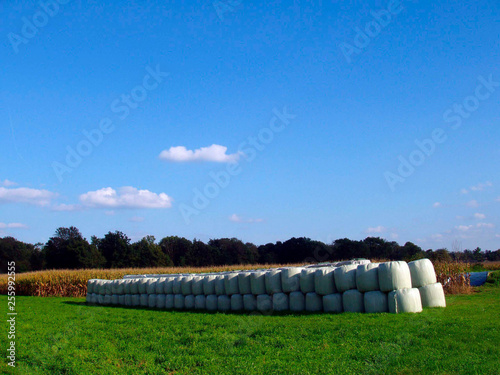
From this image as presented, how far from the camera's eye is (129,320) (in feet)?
40.3

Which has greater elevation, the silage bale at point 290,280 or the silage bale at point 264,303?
the silage bale at point 290,280

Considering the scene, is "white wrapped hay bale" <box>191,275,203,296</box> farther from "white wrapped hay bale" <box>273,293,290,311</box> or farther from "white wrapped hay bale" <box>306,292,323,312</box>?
"white wrapped hay bale" <box>306,292,323,312</box>

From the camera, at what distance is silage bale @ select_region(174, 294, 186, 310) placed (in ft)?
51.1

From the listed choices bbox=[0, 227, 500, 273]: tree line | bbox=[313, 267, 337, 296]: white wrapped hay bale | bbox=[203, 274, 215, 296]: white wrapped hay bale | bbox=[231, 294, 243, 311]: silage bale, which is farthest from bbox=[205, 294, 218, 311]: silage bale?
bbox=[0, 227, 500, 273]: tree line

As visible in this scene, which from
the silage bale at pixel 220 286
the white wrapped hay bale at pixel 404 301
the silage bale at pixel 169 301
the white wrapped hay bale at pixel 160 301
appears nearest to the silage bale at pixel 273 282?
the silage bale at pixel 220 286

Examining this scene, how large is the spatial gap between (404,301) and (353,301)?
1199mm

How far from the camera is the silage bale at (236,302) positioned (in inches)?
512

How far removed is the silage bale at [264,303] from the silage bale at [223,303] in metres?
1.50

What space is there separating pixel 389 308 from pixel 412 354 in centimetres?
339

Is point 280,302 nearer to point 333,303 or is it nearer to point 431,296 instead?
point 333,303

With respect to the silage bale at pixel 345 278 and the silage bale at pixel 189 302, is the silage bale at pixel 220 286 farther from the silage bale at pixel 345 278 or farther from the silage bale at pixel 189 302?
the silage bale at pixel 345 278

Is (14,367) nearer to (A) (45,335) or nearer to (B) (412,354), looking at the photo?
(A) (45,335)

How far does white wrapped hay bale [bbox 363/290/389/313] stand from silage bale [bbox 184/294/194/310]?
7060 millimetres

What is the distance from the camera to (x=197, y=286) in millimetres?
14891
